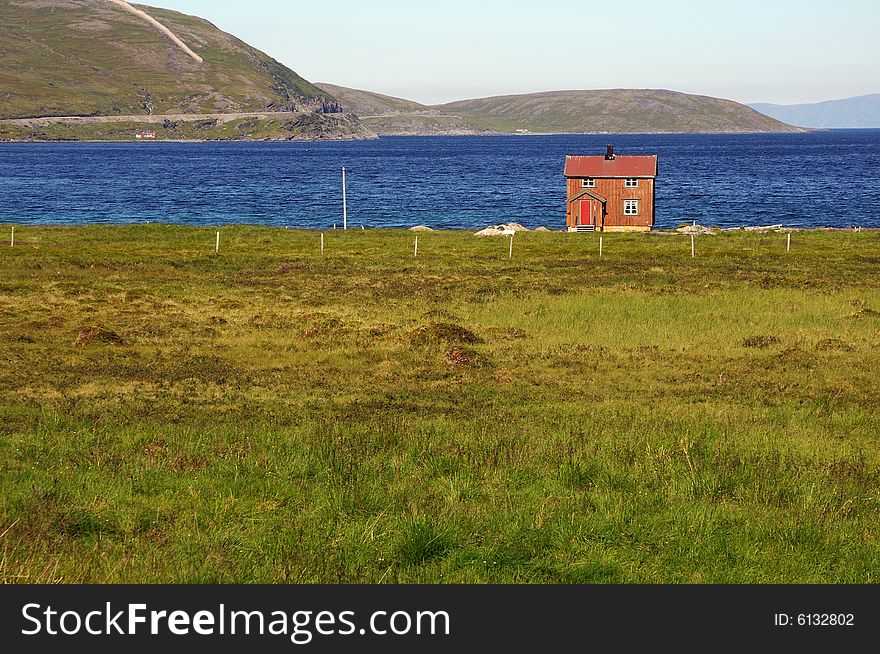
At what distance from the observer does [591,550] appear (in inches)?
471

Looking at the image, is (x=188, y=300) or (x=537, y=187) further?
(x=537, y=187)

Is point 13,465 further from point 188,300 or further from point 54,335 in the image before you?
point 188,300

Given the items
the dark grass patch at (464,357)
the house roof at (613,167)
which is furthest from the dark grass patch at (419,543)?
the house roof at (613,167)

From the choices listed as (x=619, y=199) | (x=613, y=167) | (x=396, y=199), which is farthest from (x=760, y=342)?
(x=396, y=199)

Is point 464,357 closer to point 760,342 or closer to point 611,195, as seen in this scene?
point 760,342

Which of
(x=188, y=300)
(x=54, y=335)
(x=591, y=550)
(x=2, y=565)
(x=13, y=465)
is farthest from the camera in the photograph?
(x=188, y=300)

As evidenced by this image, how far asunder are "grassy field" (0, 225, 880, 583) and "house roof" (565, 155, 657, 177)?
35.3m

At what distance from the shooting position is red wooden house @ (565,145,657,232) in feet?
284

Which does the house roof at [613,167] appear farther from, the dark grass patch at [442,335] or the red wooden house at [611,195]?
the dark grass patch at [442,335]

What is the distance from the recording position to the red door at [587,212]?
87.1m

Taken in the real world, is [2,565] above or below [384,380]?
above

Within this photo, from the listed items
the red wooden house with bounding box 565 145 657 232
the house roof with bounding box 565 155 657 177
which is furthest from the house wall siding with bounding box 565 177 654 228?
the house roof with bounding box 565 155 657 177

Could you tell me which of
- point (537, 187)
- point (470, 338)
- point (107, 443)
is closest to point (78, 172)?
point (537, 187)

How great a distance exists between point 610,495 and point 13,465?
9.79m
